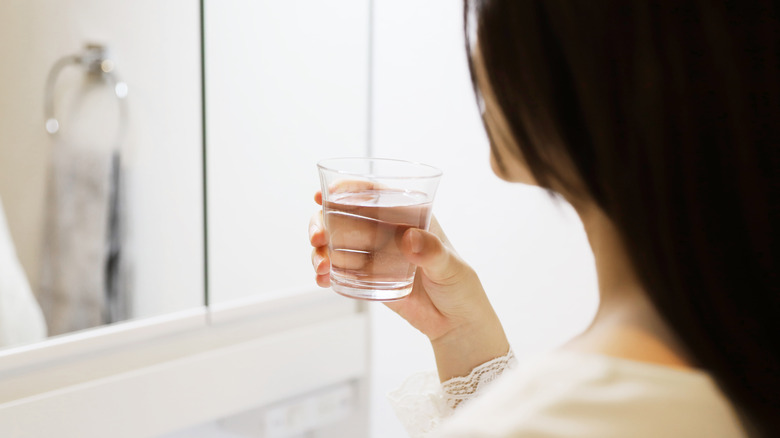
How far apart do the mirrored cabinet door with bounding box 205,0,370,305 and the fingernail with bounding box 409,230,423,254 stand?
2.40 ft

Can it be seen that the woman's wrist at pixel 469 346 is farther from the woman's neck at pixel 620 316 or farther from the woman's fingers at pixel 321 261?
the woman's neck at pixel 620 316

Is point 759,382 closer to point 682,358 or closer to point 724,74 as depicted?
point 682,358

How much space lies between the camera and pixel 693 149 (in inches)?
17.0

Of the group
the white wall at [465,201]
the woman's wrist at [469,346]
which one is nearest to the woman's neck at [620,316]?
the woman's wrist at [469,346]

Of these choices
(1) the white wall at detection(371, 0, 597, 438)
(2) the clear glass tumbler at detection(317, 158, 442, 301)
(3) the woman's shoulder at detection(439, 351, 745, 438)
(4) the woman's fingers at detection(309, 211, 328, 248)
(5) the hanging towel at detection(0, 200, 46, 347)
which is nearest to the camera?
(3) the woman's shoulder at detection(439, 351, 745, 438)

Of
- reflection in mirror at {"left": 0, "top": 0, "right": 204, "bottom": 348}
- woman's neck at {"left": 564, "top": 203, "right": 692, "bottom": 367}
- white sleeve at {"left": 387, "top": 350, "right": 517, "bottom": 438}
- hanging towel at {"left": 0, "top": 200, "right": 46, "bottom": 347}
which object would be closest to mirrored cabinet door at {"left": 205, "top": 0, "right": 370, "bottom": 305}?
reflection in mirror at {"left": 0, "top": 0, "right": 204, "bottom": 348}

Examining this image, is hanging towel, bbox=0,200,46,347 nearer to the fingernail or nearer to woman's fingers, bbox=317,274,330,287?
woman's fingers, bbox=317,274,330,287

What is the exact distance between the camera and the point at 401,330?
1.63 metres

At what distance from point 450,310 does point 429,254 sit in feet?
0.62

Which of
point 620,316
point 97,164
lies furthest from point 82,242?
point 620,316

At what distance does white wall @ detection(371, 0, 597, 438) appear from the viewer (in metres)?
1.34

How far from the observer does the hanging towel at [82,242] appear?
46.7 inches

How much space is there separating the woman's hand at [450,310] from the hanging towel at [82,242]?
53cm

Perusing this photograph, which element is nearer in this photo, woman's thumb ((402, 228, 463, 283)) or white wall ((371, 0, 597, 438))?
woman's thumb ((402, 228, 463, 283))
